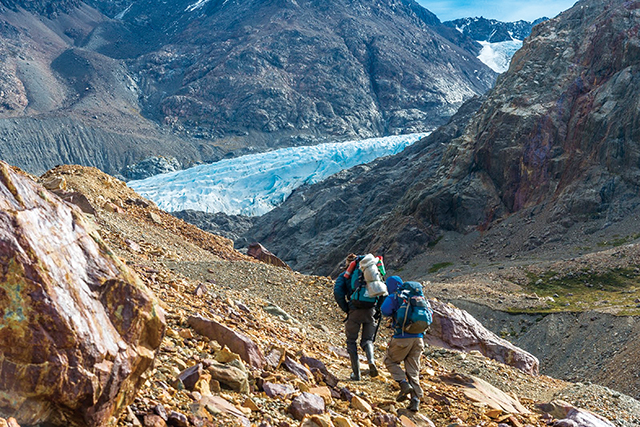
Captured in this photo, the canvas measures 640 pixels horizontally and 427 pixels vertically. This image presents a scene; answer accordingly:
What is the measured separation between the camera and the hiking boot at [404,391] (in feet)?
32.1

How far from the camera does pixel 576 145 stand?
7006 cm

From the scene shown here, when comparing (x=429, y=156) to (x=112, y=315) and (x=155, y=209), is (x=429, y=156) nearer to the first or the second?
(x=155, y=209)

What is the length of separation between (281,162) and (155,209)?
103 m

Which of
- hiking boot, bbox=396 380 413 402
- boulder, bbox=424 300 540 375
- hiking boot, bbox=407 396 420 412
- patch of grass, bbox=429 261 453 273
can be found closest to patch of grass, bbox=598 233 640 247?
patch of grass, bbox=429 261 453 273

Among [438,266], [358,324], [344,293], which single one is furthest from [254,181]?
[358,324]

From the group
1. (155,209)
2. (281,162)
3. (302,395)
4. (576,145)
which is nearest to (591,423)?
(302,395)

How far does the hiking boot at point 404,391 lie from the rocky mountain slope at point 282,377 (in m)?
0.28

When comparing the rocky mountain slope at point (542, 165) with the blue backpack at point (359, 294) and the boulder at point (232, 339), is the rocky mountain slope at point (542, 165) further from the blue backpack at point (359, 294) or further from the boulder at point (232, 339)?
the boulder at point (232, 339)

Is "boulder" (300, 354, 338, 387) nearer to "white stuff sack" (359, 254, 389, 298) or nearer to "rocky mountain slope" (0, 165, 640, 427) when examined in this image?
"rocky mountain slope" (0, 165, 640, 427)

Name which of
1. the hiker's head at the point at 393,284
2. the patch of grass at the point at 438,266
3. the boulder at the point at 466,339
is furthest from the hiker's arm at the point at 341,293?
the patch of grass at the point at 438,266

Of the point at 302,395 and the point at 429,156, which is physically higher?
the point at 429,156

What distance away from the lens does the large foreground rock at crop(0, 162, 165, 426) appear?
17.4 ft

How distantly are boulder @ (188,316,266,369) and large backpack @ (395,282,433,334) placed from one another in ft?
7.94

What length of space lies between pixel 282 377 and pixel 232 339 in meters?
1.06
